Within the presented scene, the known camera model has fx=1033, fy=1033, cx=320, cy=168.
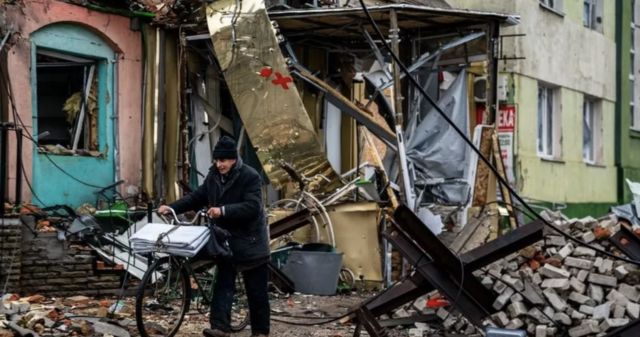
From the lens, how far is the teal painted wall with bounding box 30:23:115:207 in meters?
12.9

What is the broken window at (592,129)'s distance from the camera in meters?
24.0

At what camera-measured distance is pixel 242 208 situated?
879 centimetres

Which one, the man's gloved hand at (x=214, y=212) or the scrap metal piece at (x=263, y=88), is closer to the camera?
the man's gloved hand at (x=214, y=212)

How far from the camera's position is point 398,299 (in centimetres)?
968

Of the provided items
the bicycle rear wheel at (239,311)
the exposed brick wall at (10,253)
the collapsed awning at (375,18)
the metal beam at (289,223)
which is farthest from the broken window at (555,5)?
the exposed brick wall at (10,253)

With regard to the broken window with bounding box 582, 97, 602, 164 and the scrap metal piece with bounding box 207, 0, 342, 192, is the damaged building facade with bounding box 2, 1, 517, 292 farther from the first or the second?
the broken window with bounding box 582, 97, 602, 164

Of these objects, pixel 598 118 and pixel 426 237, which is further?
pixel 598 118

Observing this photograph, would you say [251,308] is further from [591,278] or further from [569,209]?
[569,209]

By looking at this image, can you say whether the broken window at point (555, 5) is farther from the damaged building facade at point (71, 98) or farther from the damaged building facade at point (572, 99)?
the damaged building facade at point (71, 98)

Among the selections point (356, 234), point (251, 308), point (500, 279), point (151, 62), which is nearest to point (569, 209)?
point (356, 234)

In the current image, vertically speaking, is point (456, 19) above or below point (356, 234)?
above

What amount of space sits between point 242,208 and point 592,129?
1703cm

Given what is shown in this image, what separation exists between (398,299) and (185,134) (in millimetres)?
5932

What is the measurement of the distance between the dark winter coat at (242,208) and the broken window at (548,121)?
13.6 meters
